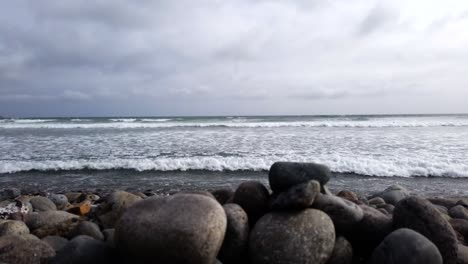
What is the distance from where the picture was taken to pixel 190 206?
3992 millimetres

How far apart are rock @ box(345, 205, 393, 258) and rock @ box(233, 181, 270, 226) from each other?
100 cm

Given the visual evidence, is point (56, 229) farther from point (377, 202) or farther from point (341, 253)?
point (377, 202)

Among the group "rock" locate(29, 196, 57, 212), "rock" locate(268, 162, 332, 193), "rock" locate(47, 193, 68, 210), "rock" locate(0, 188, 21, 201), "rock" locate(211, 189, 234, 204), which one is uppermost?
"rock" locate(268, 162, 332, 193)

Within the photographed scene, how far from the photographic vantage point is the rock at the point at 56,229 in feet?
17.7

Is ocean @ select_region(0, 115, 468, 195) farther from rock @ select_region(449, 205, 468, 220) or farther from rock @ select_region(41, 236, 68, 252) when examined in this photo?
rock @ select_region(41, 236, 68, 252)

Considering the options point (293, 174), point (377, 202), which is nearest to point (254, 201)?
point (293, 174)

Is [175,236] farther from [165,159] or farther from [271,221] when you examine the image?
[165,159]

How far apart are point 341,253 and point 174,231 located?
1.84m

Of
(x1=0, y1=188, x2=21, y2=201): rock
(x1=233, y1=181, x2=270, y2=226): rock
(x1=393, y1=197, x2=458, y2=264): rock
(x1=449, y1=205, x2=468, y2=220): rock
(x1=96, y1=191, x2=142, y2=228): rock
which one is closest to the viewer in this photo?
(x1=393, y1=197, x2=458, y2=264): rock

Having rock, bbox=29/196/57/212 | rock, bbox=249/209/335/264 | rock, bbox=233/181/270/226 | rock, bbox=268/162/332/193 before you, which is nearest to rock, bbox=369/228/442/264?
rock, bbox=249/209/335/264

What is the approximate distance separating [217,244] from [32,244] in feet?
6.71

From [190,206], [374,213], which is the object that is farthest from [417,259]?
[190,206]

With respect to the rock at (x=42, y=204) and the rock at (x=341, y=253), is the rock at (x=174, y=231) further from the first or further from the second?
the rock at (x=42, y=204)

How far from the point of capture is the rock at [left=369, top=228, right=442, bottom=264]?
3932 mm
